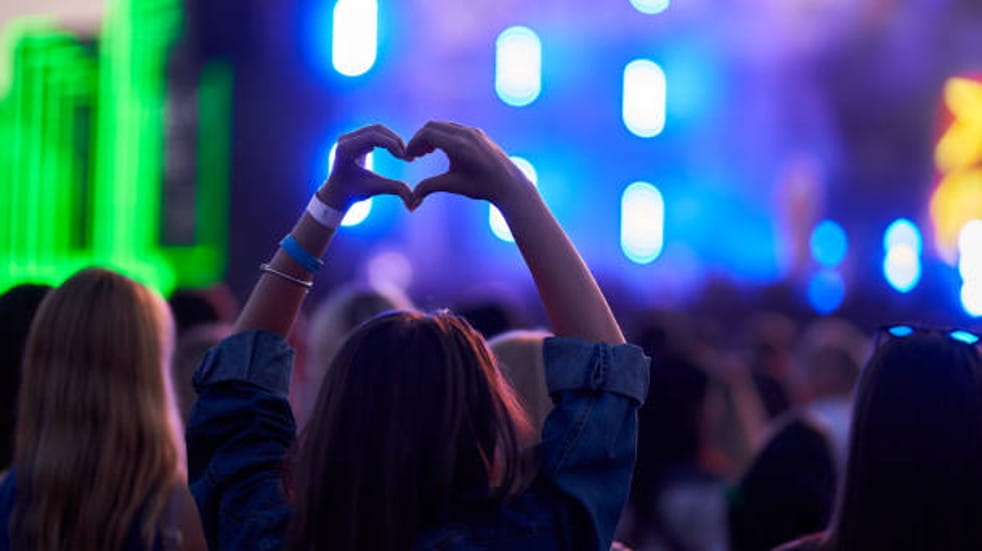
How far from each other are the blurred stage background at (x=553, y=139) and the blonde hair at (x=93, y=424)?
15894 mm

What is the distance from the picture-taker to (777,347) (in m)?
10.5

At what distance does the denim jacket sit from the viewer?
2.30 metres

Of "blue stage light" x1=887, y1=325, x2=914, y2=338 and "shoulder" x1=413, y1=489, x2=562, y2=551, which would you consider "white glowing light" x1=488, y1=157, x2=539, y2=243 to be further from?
"shoulder" x1=413, y1=489, x2=562, y2=551

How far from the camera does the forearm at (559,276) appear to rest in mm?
2432

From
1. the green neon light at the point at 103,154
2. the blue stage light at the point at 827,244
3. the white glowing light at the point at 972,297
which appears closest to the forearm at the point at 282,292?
the white glowing light at the point at 972,297

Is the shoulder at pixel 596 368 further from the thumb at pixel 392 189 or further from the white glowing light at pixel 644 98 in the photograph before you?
the white glowing light at pixel 644 98

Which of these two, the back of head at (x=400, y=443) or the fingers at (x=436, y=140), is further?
the fingers at (x=436, y=140)

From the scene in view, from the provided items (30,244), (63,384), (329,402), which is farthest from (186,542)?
(30,244)

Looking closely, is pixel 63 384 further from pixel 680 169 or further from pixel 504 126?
pixel 680 169

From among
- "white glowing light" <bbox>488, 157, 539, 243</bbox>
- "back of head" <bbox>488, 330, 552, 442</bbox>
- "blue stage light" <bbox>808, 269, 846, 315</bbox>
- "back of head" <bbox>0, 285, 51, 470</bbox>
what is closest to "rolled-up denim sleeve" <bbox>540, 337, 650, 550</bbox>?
"back of head" <bbox>488, 330, 552, 442</bbox>

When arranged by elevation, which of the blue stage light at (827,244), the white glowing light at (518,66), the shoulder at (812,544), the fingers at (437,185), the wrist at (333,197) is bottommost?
the blue stage light at (827,244)

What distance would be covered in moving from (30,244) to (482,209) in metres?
11.4

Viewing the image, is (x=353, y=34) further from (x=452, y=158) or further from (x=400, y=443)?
(x=400, y=443)

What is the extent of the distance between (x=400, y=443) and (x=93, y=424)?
1.07 meters
